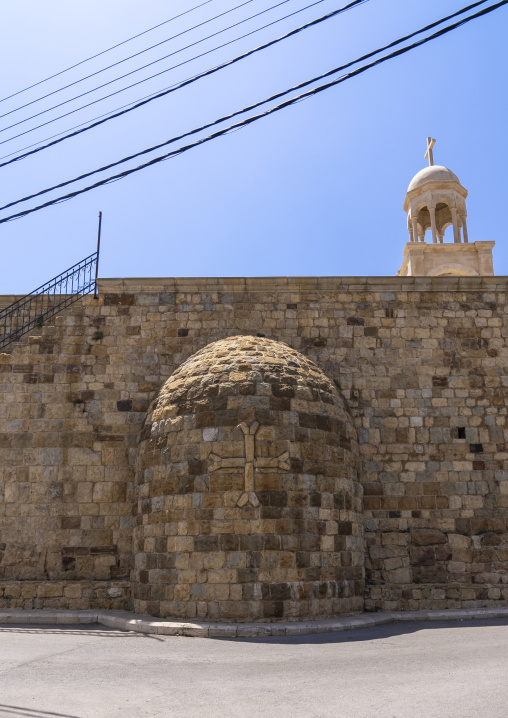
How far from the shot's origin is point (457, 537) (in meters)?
10.8

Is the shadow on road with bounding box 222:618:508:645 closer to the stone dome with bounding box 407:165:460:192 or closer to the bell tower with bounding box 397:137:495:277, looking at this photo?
the bell tower with bounding box 397:137:495:277

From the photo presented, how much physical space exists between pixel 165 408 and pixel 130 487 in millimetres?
2006

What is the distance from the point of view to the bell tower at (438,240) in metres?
20.8

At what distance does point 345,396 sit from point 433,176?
12.9 meters

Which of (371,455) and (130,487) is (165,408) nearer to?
(130,487)

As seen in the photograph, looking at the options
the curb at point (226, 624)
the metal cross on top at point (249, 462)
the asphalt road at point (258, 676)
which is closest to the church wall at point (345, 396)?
the curb at point (226, 624)

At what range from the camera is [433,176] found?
2136cm

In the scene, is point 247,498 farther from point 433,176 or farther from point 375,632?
point 433,176

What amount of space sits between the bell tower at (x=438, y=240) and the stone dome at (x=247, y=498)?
41.1 ft

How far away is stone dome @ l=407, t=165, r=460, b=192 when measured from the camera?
69.8ft

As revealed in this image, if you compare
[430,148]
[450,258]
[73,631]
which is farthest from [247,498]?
[430,148]

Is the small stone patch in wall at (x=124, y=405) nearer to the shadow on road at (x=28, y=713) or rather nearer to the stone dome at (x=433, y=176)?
the shadow on road at (x=28, y=713)

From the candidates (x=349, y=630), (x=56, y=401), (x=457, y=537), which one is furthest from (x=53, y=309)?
(x=457, y=537)

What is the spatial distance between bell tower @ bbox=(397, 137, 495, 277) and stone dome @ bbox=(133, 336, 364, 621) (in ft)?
41.1
